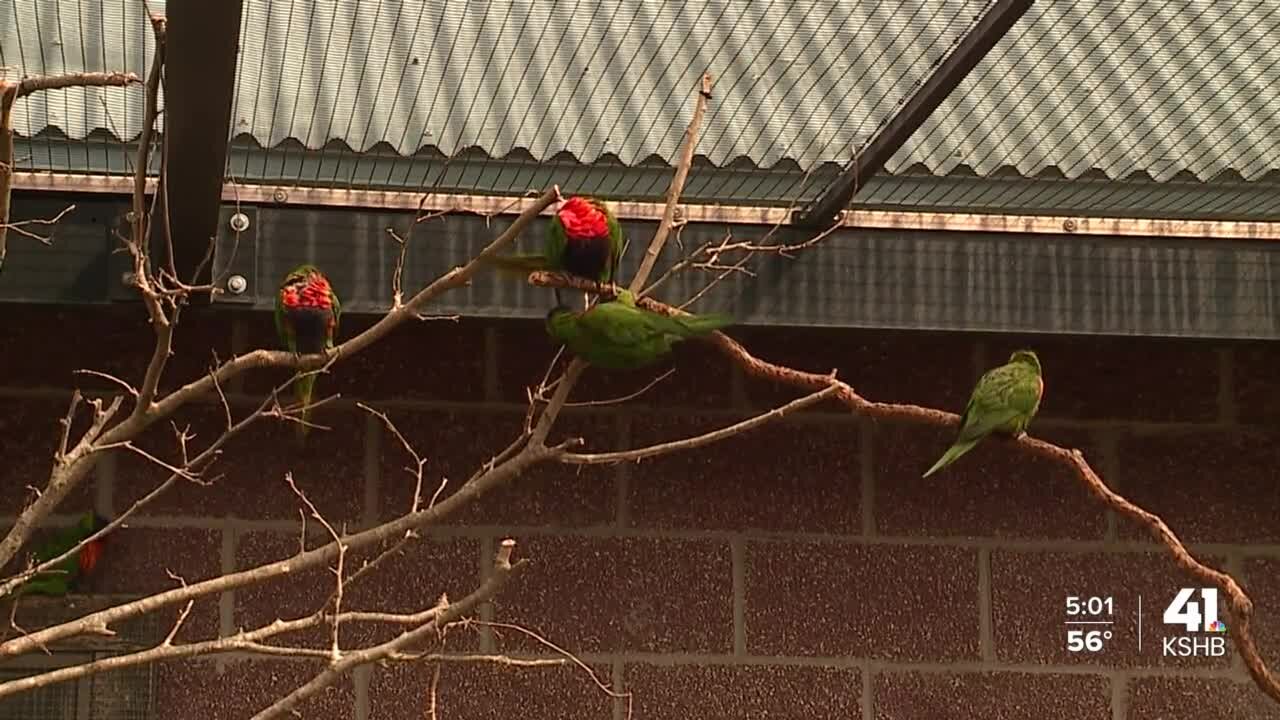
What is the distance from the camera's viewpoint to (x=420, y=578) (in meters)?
3.04

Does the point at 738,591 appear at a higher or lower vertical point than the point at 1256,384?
lower

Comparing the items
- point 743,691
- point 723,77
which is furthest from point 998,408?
point 743,691

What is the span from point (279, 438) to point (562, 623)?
641mm

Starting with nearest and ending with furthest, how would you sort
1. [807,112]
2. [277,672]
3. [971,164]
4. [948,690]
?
1. [807,112]
2. [971,164]
3. [277,672]
4. [948,690]

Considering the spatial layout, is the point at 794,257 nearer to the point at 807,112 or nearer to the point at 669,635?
the point at 807,112

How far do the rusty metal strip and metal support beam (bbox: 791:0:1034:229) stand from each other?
0.23 ft

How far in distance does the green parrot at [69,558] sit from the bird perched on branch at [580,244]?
→ 1132mm

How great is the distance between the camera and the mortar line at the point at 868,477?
3.21 meters

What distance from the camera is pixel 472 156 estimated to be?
262 centimetres

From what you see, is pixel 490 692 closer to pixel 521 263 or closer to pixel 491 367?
pixel 491 367

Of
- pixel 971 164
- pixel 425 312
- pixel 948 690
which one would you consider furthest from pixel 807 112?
pixel 948 690

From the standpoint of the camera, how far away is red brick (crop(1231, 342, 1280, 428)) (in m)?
3.37

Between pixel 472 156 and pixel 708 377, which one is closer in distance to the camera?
pixel 472 156

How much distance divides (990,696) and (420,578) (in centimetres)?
114
